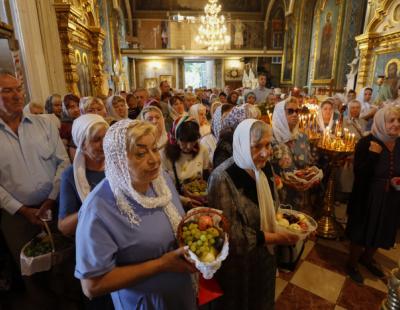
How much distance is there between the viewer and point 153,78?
1931cm

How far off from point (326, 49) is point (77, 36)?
11155 millimetres

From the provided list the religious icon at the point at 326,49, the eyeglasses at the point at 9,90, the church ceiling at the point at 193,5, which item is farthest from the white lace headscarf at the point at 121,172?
the church ceiling at the point at 193,5

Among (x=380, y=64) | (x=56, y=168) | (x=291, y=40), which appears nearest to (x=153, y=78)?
(x=291, y=40)

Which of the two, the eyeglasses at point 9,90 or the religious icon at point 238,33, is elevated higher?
the religious icon at point 238,33

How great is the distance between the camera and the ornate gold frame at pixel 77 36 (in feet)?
17.1

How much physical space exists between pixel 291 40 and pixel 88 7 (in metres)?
12.8

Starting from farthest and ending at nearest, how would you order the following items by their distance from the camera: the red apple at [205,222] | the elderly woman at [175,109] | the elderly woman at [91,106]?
1. the elderly woman at [175,109]
2. the elderly woman at [91,106]
3. the red apple at [205,222]

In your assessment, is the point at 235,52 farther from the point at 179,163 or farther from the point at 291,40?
the point at 179,163

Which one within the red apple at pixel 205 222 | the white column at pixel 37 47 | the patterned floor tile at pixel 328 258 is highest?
the white column at pixel 37 47

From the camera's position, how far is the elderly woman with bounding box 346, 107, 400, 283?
2.44m

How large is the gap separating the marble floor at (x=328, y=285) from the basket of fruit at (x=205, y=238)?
5.60 ft

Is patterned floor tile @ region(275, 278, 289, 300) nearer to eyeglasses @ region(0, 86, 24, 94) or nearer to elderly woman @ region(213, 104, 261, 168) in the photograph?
elderly woman @ region(213, 104, 261, 168)

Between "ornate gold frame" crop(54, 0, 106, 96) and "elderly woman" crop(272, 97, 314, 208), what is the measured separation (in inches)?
196

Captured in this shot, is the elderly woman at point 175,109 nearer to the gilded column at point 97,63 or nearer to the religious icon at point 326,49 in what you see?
the gilded column at point 97,63
